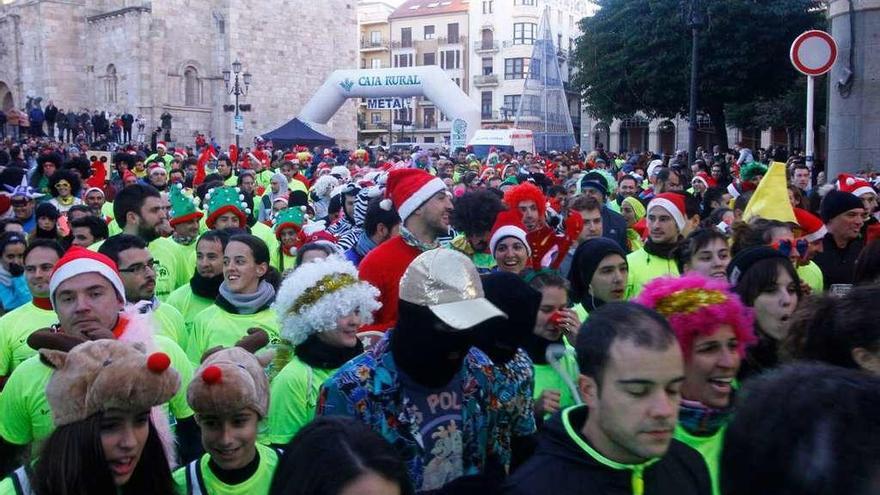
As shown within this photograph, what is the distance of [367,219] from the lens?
646 centimetres

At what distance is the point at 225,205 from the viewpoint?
25.8 feet

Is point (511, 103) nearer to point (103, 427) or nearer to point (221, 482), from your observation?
point (221, 482)

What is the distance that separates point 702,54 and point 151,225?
93.4ft

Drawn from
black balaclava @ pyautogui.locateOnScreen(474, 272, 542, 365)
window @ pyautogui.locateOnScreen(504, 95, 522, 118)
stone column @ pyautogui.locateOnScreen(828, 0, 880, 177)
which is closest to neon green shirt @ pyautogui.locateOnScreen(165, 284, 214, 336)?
black balaclava @ pyautogui.locateOnScreen(474, 272, 542, 365)

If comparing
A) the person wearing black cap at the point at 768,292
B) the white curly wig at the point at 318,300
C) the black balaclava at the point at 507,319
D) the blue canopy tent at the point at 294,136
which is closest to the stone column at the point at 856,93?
the person wearing black cap at the point at 768,292

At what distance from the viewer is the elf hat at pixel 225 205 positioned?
7.86 metres

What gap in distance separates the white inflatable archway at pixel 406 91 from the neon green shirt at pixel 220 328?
2751 cm

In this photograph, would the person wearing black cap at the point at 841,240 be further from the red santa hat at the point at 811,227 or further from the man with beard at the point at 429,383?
the man with beard at the point at 429,383

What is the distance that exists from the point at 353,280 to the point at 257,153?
57.3 ft

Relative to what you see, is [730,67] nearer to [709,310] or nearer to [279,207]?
[279,207]

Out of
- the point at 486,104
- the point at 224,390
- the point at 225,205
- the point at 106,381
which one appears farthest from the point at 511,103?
the point at 106,381

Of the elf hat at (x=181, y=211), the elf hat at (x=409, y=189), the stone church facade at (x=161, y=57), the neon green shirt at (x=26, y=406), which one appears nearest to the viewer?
the neon green shirt at (x=26, y=406)

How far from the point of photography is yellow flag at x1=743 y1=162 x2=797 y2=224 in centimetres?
650

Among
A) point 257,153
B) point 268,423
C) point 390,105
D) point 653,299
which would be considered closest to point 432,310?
point 653,299
